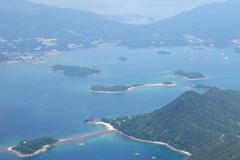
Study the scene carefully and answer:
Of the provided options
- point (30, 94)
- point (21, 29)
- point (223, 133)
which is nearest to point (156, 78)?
point (30, 94)

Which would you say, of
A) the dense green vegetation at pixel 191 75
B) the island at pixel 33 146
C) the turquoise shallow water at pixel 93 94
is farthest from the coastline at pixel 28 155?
the dense green vegetation at pixel 191 75

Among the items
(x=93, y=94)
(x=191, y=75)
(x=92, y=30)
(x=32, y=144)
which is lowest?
(x=32, y=144)

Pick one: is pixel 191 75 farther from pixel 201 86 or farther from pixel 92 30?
pixel 92 30

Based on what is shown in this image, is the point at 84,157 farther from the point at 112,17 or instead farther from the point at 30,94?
the point at 112,17

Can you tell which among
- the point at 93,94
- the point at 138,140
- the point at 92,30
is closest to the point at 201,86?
the point at 93,94

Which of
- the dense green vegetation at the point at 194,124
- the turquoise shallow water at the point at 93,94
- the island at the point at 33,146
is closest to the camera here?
the dense green vegetation at the point at 194,124

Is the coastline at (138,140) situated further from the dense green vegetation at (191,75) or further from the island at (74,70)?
the island at (74,70)
